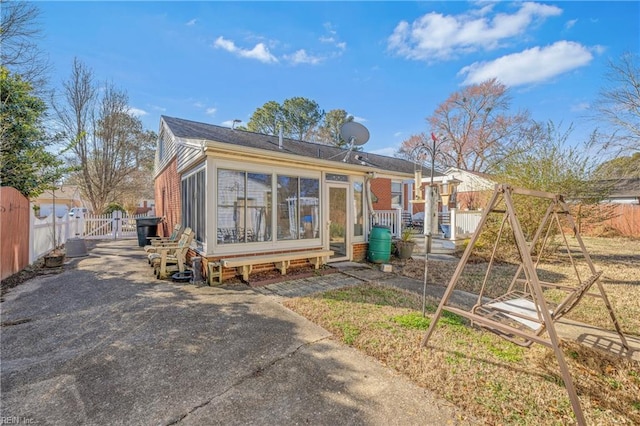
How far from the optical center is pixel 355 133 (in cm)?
984

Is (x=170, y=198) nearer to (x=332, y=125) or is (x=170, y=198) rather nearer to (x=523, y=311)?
(x=523, y=311)

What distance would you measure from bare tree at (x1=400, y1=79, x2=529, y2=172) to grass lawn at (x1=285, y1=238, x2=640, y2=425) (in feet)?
75.6

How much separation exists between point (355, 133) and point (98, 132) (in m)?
19.3

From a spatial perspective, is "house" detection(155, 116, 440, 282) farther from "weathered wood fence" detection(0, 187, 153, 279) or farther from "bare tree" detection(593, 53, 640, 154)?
"bare tree" detection(593, 53, 640, 154)

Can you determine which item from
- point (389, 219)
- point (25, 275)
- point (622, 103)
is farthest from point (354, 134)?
point (622, 103)

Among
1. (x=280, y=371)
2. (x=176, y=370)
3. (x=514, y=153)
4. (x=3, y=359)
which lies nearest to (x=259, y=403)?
(x=280, y=371)

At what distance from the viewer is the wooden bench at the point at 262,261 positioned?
233 inches

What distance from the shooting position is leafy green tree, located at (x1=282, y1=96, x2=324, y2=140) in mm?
26891

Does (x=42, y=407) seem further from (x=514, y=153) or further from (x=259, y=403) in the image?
(x=514, y=153)

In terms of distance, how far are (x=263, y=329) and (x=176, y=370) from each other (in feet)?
4.02

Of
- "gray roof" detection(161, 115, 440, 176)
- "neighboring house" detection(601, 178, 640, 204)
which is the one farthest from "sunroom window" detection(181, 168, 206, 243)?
"neighboring house" detection(601, 178, 640, 204)

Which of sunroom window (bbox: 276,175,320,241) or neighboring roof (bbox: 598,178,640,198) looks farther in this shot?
neighboring roof (bbox: 598,178,640,198)

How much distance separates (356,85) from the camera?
600 inches

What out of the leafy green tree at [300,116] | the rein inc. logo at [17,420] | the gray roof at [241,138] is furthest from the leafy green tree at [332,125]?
the rein inc. logo at [17,420]
